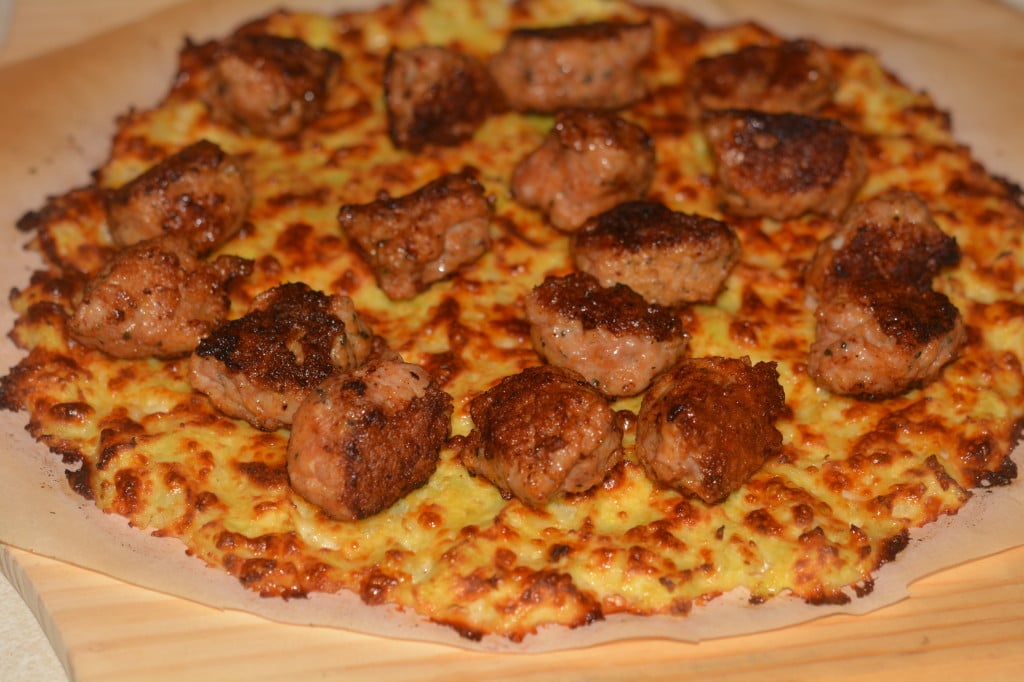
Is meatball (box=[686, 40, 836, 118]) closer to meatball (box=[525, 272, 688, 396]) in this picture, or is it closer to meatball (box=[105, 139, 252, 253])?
meatball (box=[525, 272, 688, 396])

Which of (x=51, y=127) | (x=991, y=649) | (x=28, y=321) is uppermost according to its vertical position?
(x=51, y=127)

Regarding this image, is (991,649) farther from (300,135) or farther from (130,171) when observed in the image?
(130,171)

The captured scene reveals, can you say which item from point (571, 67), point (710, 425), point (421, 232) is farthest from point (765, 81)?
point (710, 425)

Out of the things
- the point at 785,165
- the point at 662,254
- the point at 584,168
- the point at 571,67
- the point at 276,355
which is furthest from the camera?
the point at 571,67

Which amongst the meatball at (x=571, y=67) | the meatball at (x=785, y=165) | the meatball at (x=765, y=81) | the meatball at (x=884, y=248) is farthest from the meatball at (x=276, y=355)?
the meatball at (x=765, y=81)

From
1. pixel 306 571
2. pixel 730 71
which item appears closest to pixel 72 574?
pixel 306 571

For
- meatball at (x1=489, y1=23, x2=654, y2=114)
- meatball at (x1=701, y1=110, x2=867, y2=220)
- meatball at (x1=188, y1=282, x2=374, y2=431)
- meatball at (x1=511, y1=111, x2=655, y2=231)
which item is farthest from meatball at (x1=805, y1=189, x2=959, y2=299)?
meatball at (x1=188, y1=282, x2=374, y2=431)

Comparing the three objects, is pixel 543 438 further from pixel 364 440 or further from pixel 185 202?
pixel 185 202

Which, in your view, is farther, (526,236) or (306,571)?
(526,236)
